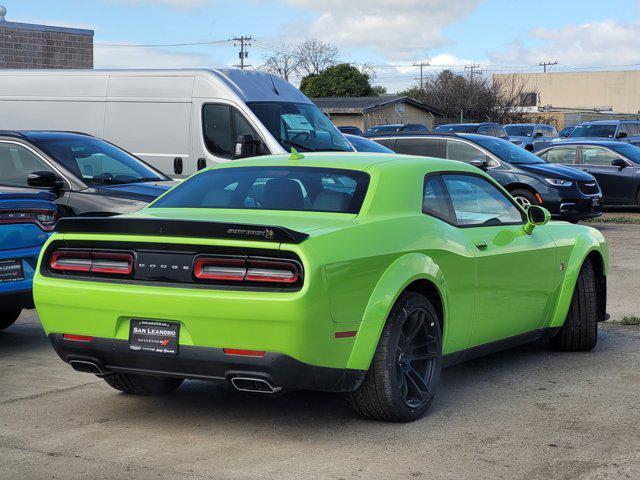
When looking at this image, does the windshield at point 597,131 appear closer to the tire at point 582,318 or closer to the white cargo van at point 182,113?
the white cargo van at point 182,113

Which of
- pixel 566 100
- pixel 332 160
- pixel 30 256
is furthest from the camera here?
pixel 566 100

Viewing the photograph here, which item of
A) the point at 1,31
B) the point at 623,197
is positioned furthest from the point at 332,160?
the point at 1,31

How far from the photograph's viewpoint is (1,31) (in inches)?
1185

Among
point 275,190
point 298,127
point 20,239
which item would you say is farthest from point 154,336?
point 298,127

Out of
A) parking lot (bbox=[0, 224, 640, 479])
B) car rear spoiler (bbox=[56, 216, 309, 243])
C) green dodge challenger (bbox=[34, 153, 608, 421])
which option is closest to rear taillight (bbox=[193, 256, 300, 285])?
green dodge challenger (bbox=[34, 153, 608, 421])

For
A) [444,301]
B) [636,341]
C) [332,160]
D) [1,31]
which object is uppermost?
[1,31]

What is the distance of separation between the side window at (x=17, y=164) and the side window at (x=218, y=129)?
4.02m

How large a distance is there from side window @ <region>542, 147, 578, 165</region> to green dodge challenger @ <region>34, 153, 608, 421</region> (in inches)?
673

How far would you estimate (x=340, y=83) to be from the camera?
267 ft

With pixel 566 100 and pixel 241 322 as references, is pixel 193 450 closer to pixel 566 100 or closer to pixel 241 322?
pixel 241 322

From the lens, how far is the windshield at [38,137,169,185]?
1130 cm

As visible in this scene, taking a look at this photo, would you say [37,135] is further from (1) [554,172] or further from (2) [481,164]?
(1) [554,172]

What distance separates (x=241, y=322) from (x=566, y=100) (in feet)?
366

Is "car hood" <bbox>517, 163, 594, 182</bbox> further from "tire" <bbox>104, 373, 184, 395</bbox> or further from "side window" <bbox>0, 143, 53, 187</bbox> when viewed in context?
"tire" <bbox>104, 373, 184, 395</bbox>
